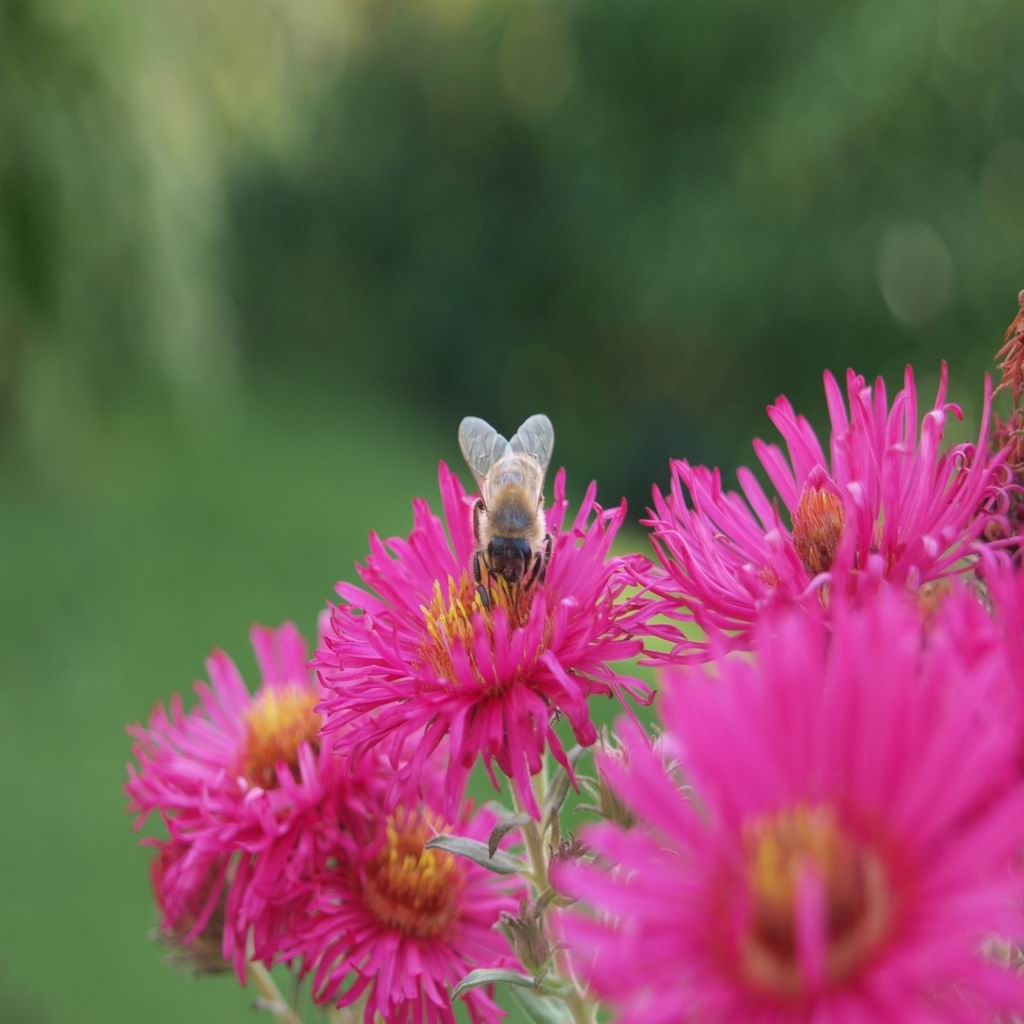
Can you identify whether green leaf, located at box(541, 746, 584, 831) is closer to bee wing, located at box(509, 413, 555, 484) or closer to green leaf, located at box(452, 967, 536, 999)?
green leaf, located at box(452, 967, 536, 999)

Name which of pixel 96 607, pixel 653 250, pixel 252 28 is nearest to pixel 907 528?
pixel 252 28

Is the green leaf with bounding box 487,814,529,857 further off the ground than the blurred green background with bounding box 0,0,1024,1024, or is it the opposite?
the blurred green background with bounding box 0,0,1024,1024

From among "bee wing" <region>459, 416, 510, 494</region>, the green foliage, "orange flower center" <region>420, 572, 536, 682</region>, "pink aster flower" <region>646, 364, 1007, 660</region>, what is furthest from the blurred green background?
"pink aster flower" <region>646, 364, 1007, 660</region>

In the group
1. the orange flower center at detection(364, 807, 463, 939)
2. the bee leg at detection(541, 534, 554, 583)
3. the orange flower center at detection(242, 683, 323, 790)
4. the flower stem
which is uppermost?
the bee leg at detection(541, 534, 554, 583)

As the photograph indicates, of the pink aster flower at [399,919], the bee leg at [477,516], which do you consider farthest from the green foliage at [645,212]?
the pink aster flower at [399,919]

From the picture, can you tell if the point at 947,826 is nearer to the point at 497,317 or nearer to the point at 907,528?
the point at 907,528
